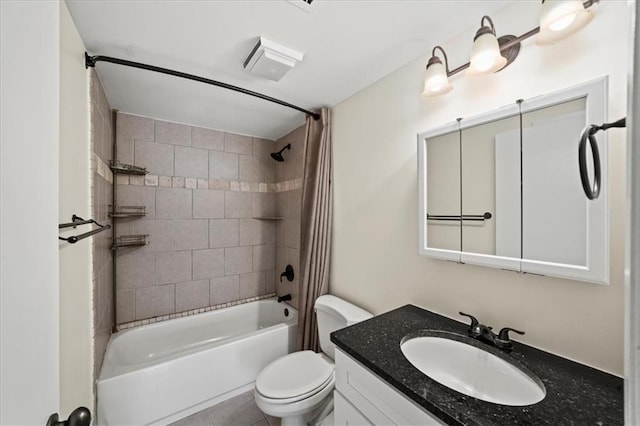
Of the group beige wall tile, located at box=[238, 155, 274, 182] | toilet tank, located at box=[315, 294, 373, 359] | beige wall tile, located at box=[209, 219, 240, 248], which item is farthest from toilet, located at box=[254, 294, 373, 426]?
beige wall tile, located at box=[238, 155, 274, 182]

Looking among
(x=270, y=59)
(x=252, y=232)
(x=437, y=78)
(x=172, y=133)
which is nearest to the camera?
(x=437, y=78)

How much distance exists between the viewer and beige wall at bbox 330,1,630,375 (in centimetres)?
82

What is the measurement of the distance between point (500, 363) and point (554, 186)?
2.35ft

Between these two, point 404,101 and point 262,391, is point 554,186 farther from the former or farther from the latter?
point 262,391

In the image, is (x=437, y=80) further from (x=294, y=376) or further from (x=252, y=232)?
(x=252, y=232)

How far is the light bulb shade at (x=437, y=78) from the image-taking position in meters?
1.21

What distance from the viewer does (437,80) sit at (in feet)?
4.00

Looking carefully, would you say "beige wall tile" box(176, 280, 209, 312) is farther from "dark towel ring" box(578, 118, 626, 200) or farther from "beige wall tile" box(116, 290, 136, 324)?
"dark towel ring" box(578, 118, 626, 200)

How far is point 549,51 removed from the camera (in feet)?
3.14

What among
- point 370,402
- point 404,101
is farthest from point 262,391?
point 404,101

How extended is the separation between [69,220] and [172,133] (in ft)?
5.10

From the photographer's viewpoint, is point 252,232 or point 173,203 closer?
point 173,203

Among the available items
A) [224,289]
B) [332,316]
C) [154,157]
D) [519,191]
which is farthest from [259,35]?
[224,289]

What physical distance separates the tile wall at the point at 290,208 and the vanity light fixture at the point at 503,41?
151 cm
